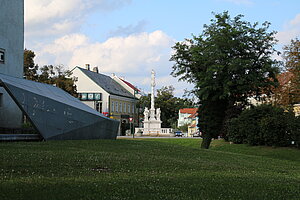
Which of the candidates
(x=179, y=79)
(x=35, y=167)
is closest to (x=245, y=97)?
(x=179, y=79)

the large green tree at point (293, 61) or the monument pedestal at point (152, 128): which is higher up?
the large green tree at point (293, 61)

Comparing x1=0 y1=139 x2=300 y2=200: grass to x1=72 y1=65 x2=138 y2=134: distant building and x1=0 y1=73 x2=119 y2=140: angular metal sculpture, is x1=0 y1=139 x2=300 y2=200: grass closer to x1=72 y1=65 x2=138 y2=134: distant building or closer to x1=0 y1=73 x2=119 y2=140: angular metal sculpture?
x1=0 y1=73 x2=119 y2=140: angular metal sculpture

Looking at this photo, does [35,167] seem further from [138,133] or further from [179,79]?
[138,133]

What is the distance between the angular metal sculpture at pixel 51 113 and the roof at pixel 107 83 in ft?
189

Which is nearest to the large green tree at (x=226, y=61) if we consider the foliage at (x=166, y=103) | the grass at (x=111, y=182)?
the grass at (x=111, y=182)

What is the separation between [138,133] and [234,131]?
3808 centimetres

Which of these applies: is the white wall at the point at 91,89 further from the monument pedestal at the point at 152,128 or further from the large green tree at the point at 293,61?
the large green tree at the point at 293,61

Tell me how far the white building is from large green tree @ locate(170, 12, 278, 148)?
37.7 feet

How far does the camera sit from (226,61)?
31312mm

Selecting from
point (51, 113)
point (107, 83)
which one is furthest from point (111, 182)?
point (107, 83)

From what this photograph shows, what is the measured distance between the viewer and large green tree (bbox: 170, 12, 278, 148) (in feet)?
101

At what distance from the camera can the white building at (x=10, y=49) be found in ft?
88.5

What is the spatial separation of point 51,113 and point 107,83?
66776 millimetres

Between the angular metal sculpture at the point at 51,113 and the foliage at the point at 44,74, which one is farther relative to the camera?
the foliage at the point at 44,74
